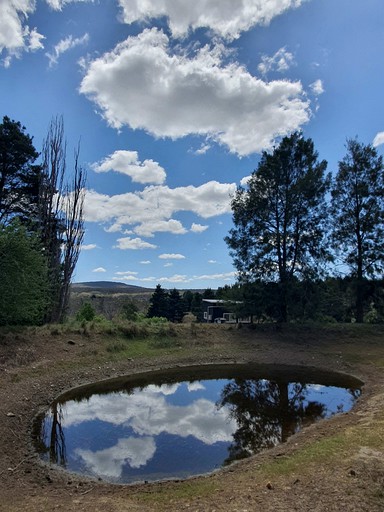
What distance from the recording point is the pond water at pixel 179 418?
6348 millimetres

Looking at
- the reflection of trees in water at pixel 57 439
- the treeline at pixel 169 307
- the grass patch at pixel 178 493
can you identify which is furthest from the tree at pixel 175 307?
the grass patch at pixel 178 493

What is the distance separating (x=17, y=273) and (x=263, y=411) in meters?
9.87

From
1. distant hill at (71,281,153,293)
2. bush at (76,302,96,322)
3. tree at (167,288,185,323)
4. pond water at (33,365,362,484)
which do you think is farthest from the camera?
distant hill at (71,281,153,293)

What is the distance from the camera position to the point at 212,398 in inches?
416

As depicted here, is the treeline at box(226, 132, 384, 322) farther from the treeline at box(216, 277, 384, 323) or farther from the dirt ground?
the dirt ground

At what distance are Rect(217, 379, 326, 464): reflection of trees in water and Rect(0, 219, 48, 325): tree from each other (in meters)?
8.40

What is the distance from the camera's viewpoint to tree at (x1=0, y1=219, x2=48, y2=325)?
1316 centimetres

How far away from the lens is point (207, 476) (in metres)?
5.44

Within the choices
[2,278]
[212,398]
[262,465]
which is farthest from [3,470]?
[2,278]

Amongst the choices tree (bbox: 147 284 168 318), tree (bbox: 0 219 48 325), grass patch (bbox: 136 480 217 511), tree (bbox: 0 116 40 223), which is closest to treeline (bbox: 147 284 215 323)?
tree (bbox: 147 284 168 318)

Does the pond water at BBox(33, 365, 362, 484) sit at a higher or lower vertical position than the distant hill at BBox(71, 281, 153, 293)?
lower

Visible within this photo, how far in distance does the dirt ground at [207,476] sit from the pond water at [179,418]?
0.49 m

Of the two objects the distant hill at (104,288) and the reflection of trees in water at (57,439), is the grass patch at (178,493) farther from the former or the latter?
the distant hill at (104,288)

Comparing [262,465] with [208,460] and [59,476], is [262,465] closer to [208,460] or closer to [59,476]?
[208,460]
